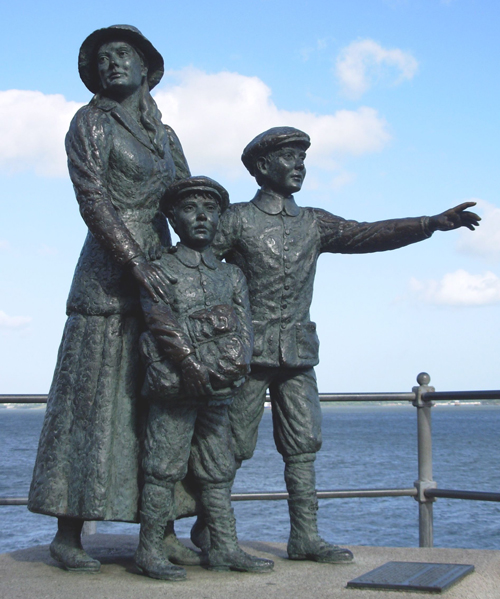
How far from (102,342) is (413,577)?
1747mm

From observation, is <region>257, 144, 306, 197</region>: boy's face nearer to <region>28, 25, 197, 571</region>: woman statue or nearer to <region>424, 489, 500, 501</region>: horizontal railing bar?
<region>28, 25, 197, 571</region>: woman statue

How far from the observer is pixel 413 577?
358cm

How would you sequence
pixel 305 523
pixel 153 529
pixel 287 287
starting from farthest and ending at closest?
pixel 287 287 < pixel 305 523 < pixel 153 529

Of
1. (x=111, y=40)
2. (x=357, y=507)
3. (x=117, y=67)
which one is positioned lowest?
(x=357, y=507)

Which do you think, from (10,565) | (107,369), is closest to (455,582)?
(107,369)

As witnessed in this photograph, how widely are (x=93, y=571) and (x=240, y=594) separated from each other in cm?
81

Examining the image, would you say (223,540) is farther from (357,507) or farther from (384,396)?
(357,507)

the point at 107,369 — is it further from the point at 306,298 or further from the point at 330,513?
the point at 330,513

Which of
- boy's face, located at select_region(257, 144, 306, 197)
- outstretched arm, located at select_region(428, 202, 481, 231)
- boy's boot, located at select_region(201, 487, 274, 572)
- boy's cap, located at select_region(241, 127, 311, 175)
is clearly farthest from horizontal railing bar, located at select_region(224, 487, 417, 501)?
boy's cap, located at select_region(241, 127, 311, 175)

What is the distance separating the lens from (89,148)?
13.0 ft

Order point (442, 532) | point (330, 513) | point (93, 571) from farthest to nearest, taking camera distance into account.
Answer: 1. point (330, 513)
2. point (442, 532)
3. point (93, 571)

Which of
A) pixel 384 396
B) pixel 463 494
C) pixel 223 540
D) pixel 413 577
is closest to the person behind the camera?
pixel 413 577

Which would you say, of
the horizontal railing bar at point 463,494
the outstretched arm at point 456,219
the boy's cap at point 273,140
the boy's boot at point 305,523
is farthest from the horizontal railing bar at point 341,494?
the boy's cap at point 273,140

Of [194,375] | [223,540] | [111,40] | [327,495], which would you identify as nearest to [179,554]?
[223,540]
